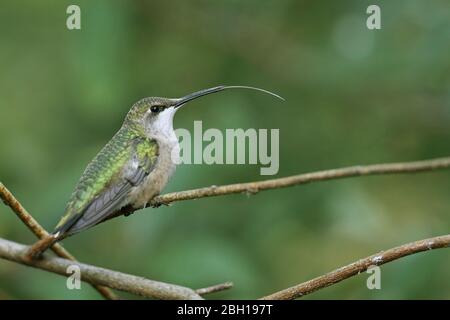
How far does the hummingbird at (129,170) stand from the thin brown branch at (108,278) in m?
0.05

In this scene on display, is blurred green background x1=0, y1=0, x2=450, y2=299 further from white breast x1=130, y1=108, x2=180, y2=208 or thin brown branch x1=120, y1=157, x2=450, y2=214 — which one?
thin brown branch x1=120, y1=157, x2=450, y2=214

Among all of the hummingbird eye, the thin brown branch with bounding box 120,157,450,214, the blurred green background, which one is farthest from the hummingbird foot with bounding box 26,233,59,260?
the blurred green background

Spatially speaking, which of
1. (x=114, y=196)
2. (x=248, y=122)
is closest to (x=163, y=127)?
(x=114, y=196)

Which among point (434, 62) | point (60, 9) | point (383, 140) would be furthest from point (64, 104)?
point (434, 62)

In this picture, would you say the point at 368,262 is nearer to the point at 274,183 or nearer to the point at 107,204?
the point at 274,183

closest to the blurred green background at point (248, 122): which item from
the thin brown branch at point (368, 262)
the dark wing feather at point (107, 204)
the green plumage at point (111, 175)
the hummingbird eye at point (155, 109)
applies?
the hummingbird eye at point (155, 109)

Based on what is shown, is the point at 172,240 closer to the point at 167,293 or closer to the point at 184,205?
the point at 184,205

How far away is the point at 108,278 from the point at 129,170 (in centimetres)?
45

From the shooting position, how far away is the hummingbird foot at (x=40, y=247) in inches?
83.2

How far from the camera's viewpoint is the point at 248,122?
4.49m

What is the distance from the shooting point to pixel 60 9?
5004 mm

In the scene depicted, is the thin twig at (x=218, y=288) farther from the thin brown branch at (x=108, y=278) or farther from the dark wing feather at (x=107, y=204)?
the dark wing feather at (x=107, y=204)

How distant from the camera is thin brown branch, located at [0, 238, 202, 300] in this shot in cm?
222

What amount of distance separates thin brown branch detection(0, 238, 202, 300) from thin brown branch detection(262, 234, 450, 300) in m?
0.39
